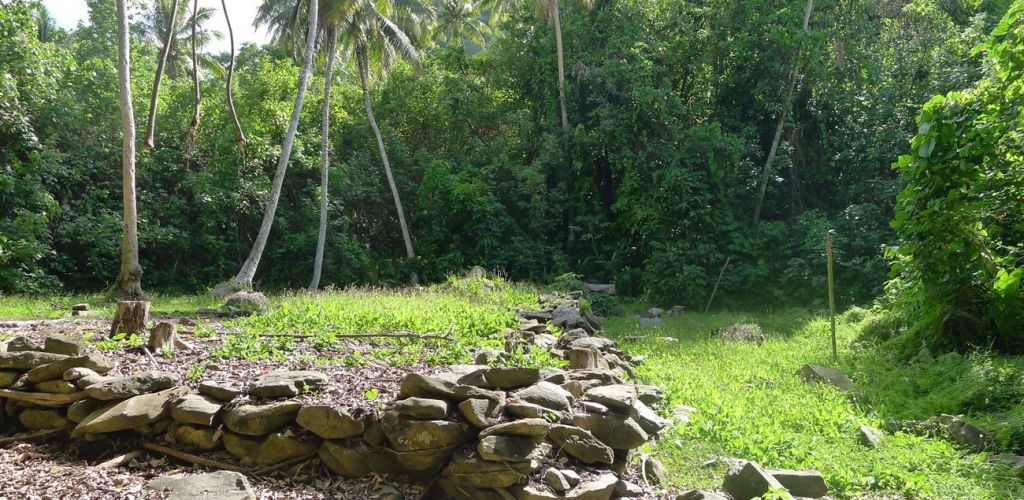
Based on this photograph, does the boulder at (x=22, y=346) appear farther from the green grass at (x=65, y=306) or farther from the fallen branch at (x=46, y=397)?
the green grass at (x=65, y=306)

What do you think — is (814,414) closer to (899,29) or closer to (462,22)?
(899,29)

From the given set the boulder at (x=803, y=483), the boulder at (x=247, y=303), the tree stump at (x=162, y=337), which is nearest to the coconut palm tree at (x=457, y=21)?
A: the boulder at (x=247, y=303)

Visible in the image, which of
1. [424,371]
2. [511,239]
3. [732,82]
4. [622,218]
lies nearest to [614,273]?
[622,218]

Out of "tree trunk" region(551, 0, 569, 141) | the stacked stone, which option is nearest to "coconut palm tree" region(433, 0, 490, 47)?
"tree trunk" region(551, 0, 569, 141)

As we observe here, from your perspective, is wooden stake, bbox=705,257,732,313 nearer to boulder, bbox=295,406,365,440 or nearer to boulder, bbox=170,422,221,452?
boulder, bbox=295,406,365,440

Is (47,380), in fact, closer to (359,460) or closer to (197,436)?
(197,436)

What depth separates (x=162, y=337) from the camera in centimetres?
589

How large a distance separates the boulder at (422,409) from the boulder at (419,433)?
32 millimetres

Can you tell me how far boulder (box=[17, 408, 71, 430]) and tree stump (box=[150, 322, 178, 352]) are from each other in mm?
993

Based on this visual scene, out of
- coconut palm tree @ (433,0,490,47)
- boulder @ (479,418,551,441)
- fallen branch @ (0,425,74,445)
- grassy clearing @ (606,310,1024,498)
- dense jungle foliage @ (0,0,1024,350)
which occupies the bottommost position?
grassy clearing @ (606,310,1024,498)

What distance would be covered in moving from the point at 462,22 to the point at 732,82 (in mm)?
13946

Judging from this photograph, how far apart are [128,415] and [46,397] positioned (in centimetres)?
93

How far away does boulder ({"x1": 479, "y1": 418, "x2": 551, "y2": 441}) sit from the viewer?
4031 millimetres

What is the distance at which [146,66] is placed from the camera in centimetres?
2131
